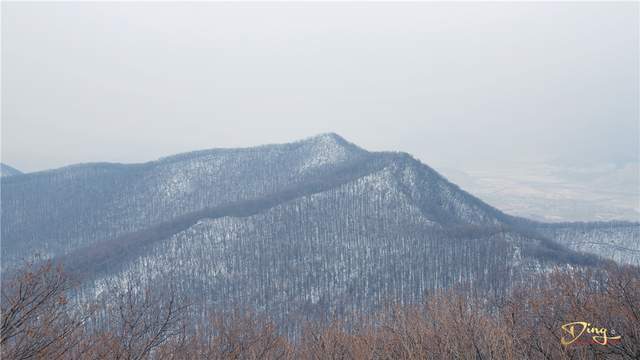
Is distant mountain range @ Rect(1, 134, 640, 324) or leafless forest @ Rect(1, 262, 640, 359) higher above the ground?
leafless forest @ Rect(1, 262, 640, 359)

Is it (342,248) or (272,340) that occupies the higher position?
(272,340)

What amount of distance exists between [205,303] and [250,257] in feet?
79.1

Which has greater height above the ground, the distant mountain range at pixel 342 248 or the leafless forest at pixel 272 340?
the leafless forest at pixel 272 340

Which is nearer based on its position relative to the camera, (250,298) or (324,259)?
(250,298)

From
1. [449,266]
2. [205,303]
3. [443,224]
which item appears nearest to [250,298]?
[205,303]

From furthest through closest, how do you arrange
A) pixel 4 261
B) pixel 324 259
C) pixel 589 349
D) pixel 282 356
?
pixel 4 261 → pixel 324 259 → pixel 282 356 → pixel 589 349

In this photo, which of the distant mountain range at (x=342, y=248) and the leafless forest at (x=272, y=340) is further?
the distant mountain range at (x=342, y=248)

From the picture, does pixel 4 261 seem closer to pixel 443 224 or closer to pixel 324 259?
pixel 324 259

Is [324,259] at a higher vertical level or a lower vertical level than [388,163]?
lower

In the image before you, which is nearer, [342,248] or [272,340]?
[272,340]

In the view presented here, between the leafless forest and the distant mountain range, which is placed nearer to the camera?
the leafless forest

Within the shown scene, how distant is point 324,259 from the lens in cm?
11894

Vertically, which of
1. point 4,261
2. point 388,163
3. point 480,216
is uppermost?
point 388,163

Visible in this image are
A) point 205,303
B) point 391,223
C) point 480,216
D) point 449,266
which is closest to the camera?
point 205,303
